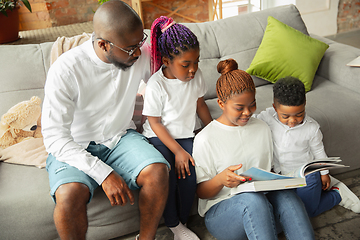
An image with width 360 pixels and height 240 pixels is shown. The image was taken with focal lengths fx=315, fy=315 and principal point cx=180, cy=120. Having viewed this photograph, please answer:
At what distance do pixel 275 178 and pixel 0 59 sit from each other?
1.60 m

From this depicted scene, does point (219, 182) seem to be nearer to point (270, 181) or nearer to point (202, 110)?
point (270, 181)

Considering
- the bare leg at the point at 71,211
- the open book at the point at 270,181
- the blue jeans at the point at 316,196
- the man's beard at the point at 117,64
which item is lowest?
the blue jeans at the point at 316,196

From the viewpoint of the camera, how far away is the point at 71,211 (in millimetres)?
1188

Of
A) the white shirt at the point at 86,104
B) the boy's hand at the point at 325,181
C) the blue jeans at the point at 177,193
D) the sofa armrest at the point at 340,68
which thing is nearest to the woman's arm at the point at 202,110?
the blue jeans at the point at 177,193

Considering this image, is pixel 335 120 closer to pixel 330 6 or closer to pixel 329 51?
pixel 329 51

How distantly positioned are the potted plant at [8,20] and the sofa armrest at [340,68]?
2876 millimetres

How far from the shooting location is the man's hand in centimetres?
122

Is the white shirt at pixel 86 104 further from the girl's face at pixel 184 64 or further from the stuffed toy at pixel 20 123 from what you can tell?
the stuffed toy at pixel 20 123

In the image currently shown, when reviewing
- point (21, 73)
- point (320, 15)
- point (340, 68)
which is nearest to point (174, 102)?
point (21, 73)

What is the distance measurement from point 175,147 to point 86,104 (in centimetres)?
45

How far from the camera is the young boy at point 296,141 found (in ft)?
4.47

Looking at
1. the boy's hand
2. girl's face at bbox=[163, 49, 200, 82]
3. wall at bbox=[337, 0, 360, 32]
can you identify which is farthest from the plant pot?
wall at bbox=[337, 0, 360, 32]

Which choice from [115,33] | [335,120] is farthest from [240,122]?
[335,120]

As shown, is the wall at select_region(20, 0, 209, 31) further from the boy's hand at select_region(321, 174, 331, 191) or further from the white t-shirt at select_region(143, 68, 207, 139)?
the boy's hand at select_region(321, 174, 331, 191)
